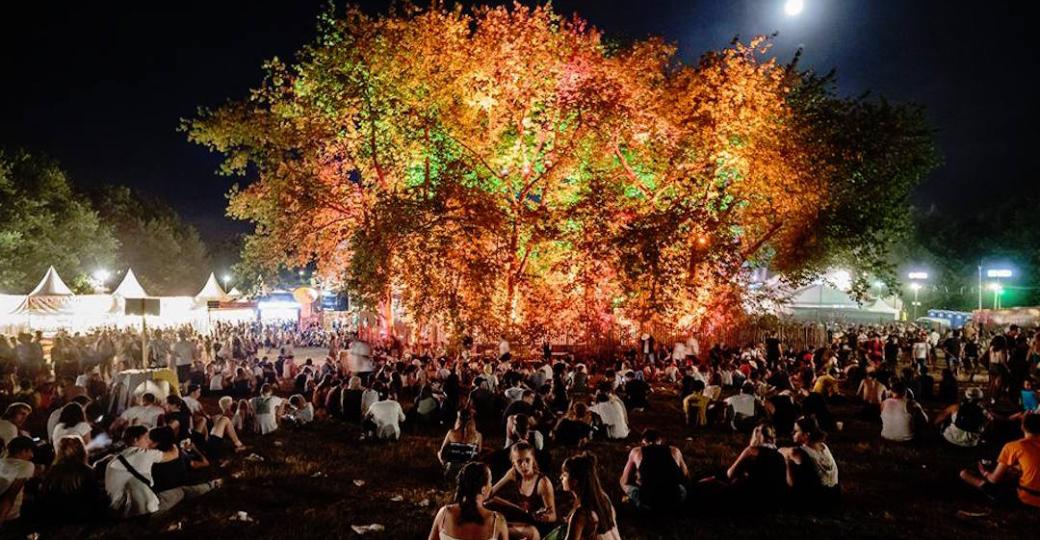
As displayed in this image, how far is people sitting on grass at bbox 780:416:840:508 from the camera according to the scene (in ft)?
25.7

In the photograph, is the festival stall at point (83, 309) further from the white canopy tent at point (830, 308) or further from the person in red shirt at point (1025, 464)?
the white canopy tent at point (830, 308)

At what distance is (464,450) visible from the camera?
357 inches

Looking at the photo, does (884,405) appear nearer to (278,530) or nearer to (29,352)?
(278,530)

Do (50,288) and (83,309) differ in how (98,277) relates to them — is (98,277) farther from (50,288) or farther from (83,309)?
(50,288)

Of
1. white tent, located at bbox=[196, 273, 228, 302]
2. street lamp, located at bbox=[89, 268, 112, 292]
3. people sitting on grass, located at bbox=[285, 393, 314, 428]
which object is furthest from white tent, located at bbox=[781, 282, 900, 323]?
street lamp, located at bbox=[89, 268, 112, 292]

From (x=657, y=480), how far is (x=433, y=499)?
9.65 ft

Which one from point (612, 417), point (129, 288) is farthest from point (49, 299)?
point (612, 417)

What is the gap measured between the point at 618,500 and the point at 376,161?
16377mm

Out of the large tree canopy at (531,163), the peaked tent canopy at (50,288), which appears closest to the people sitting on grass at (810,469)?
the large tree canopy at (531,163)

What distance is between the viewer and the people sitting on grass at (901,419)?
11.7 m

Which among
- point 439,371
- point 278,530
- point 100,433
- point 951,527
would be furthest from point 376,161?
point 951,527

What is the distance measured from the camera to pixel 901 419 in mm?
11750

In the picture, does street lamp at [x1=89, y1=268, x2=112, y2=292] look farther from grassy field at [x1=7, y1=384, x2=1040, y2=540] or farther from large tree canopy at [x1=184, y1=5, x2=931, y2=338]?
grassy field at [x1=7, y1=384, x2=1040, y2=540]

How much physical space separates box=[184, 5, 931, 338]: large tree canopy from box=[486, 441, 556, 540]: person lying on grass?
12891 mm
